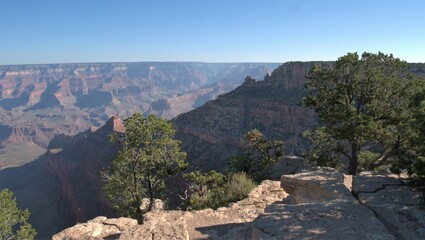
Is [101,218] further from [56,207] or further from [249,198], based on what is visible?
[56,207]

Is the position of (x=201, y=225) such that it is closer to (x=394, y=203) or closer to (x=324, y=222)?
(x=324, y=222)

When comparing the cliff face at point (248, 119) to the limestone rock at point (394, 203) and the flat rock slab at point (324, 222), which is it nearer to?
the limestone rock at point (394, 203)

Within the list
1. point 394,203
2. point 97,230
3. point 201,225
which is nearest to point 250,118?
point 97,230

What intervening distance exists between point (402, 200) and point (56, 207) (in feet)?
317

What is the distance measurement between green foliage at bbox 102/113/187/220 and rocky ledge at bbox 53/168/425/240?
27.2 ft

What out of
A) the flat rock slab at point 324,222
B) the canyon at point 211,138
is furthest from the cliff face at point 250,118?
the flat rock slab at point 324,222

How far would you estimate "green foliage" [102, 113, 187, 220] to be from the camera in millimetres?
22172

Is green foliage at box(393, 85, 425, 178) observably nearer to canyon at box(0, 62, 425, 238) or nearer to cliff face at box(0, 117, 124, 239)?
canyon at box(0, 62, 425, 238)

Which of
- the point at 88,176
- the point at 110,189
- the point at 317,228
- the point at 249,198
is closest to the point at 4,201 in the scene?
the point at 110,189

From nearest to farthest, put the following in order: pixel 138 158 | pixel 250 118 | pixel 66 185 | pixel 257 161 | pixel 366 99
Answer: pixel 366 99, pixel 138 158, pixel 257 161, pixel 250 118, pixel 66 185

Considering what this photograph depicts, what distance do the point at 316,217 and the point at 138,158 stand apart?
15.2 metres

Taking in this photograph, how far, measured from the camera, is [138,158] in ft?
74.0

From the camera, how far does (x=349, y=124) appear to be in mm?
Answer: 17203

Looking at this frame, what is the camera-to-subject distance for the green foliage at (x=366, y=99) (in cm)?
1719
